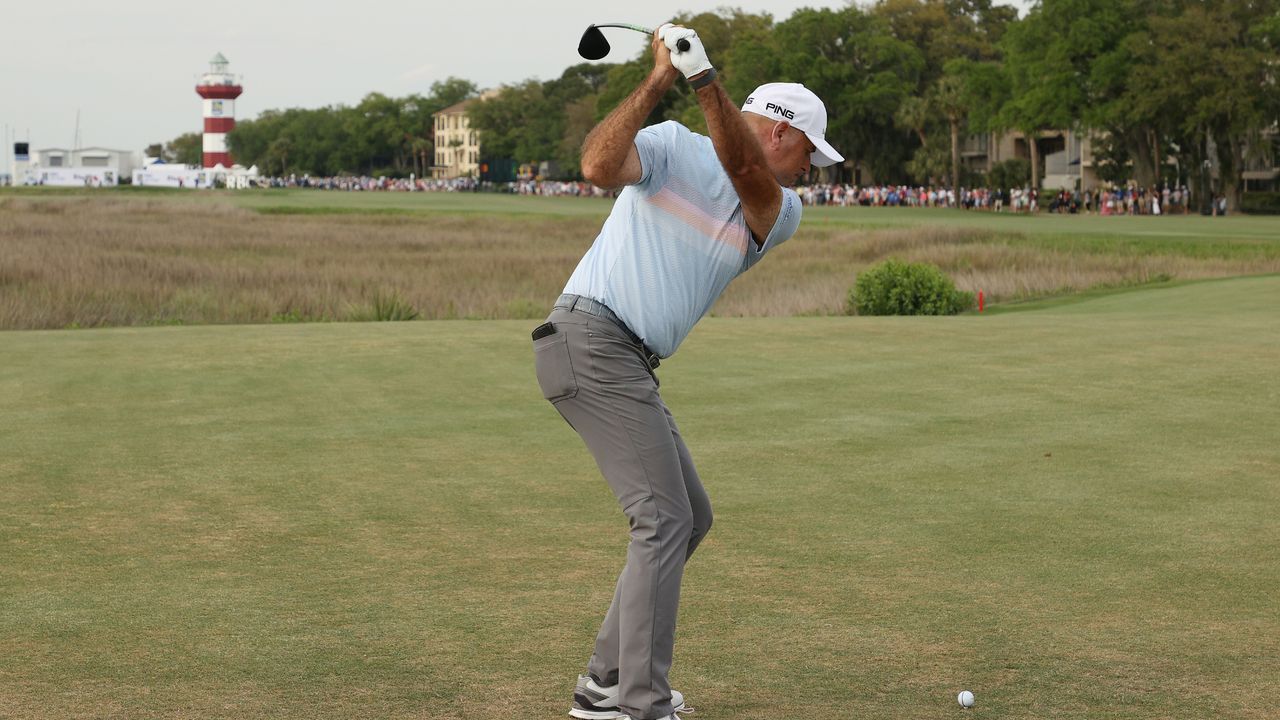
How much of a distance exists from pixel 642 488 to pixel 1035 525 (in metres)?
3.91

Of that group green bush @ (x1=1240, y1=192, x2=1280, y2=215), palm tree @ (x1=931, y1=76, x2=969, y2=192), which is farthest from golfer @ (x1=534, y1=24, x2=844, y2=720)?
palm tree @ (x1=931, y1=76, x2=969, y2=192)

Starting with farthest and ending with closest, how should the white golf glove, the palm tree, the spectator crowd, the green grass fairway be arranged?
the palm tree, the spectator crowd, the green grass fairway, the white golf glove

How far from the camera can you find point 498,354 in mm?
16391

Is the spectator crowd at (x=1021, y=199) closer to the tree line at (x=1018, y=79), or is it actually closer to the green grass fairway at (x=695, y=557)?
the tree line at (x=1018, y=79)

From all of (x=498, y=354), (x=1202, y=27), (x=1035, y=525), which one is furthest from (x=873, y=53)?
(x=1035, y=525)

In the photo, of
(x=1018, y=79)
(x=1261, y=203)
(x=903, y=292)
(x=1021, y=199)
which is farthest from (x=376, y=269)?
(x=1261, y=203)

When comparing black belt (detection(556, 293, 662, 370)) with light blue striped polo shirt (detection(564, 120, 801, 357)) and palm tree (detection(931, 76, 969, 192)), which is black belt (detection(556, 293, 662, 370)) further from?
palm tree (detection(931, 76, 969, 192))

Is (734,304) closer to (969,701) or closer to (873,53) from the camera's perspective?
(969,701)

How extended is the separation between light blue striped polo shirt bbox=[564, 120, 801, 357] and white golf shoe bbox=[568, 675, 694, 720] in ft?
3.82

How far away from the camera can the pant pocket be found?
500 cm

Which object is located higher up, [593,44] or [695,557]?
[593,44]

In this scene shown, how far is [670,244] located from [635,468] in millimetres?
730

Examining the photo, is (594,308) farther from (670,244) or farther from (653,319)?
(670,244)

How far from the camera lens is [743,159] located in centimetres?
474
